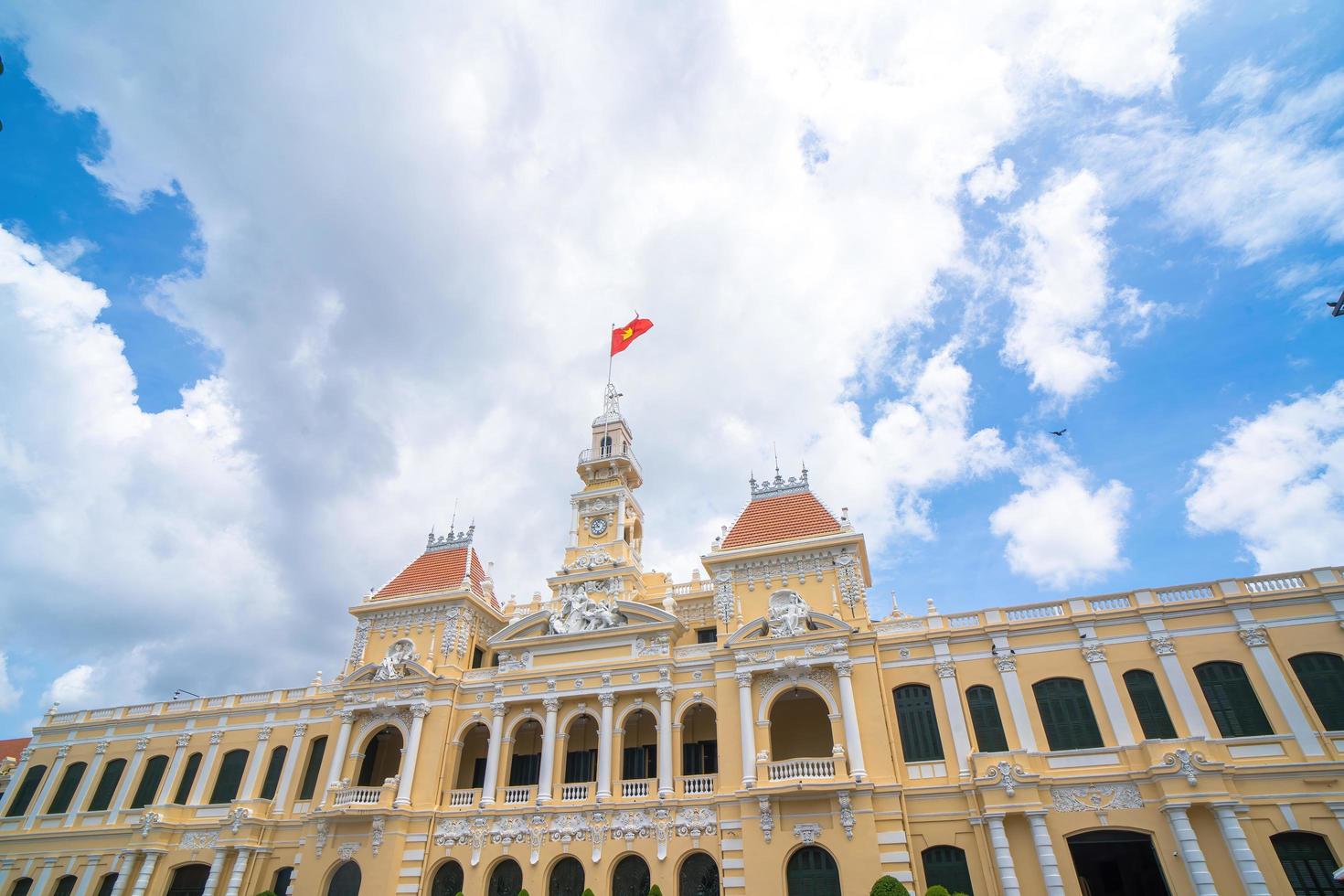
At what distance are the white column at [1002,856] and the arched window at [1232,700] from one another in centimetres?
858

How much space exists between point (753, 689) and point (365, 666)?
19.9 meters

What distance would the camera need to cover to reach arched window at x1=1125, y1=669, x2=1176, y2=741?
27.0 metres

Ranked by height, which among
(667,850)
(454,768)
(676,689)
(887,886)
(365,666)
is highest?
(365,666)

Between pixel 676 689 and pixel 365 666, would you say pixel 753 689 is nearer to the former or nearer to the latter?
pixel 676 689

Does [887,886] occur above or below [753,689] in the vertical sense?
below

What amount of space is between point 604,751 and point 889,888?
13.6 meters

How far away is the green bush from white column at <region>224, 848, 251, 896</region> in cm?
2964

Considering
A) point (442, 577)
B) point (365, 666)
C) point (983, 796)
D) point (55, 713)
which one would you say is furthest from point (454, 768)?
point (55, 713)

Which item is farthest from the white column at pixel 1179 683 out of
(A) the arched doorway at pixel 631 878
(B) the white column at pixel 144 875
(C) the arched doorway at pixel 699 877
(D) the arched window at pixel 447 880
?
(B) the white column at pixel 144 875

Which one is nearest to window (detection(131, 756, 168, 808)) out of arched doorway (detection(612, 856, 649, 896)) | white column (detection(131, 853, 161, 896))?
white column (detection(131, 853, 161, 896))

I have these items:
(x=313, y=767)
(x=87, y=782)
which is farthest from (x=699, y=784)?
(x=87, y=782)

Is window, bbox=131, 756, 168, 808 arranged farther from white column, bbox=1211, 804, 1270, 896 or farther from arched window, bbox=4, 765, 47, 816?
white column, bbox=1211, 804, 1270, 896

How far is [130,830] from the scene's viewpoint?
37.6 m

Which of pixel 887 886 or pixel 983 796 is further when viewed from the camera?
pixel 983 796
